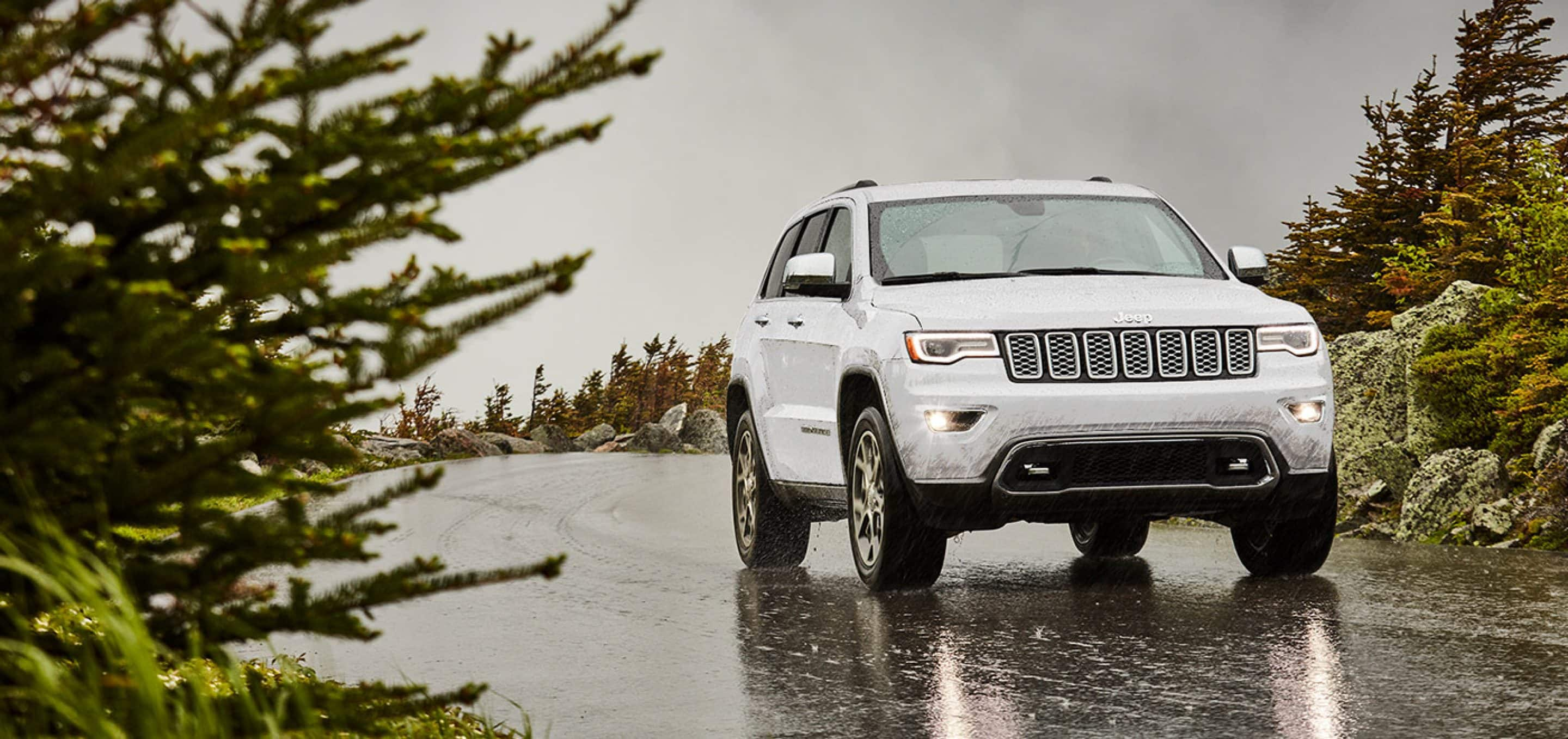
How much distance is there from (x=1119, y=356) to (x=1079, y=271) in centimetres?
114

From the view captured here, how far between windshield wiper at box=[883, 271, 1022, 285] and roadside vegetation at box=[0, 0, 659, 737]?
5.56 metres

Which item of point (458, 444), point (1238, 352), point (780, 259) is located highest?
point (780, 259)

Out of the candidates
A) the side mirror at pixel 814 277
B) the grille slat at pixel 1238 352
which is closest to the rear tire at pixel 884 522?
the side mirror at pixel 814 277

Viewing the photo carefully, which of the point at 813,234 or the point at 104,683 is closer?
the point at 104,683

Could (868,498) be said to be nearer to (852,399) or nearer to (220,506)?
(852,399)

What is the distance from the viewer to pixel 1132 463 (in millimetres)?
7840

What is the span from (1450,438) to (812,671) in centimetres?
967

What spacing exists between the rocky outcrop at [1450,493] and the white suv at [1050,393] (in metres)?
4.11

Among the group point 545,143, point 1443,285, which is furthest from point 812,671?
point 1443,285

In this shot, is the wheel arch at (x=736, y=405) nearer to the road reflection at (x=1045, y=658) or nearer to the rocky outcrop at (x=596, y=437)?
the road reflection at (x=1045, y=658)

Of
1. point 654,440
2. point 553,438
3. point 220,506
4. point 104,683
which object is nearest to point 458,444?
point 654,440

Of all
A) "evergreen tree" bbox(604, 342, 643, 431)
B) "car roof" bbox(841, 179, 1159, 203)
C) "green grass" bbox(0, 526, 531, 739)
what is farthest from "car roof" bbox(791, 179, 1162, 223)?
"evergreen tree" bbox(604, 342, 643, 431)

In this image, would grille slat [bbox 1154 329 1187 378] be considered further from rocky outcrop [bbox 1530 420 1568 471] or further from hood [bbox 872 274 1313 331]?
rocky outcrop [bbox 1530 420 1568 471]

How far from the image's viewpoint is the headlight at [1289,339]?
8125 millimetres
